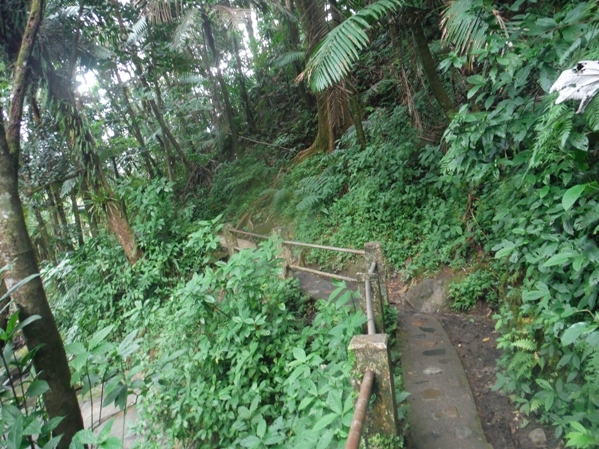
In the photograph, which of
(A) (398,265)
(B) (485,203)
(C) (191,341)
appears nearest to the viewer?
(C) (191,341)

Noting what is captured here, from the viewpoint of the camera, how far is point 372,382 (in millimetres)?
2105

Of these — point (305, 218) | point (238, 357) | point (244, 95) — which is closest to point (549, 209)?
point (238, 357)

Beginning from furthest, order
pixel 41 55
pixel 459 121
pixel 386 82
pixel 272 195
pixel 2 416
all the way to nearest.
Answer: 1. pixel 272 195
2. pixel 386 82
3. pixel 41 55
4. pixel 459 121
5. pixel 2 416

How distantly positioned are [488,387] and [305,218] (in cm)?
529

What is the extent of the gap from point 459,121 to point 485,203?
6.73 feet

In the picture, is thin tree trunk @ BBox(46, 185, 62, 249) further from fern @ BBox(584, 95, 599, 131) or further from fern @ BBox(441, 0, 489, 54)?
fern @ BBox(584, 95, 599, 131)

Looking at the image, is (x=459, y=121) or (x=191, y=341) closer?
(x=459, y=121)

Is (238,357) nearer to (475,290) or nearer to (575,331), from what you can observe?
(575,331)

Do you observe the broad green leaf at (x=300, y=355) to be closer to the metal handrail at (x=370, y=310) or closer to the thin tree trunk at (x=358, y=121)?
the metal handrail at (x=370, y=310)

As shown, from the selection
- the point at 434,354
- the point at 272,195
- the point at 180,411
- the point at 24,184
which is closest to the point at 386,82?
the point at 272,195

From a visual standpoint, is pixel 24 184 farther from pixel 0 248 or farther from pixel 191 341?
pixel 0 248

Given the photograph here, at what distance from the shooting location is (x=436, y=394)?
321 cm

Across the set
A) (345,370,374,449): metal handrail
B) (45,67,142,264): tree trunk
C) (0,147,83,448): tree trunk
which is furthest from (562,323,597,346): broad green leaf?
(45,67,142,264): tree trunk

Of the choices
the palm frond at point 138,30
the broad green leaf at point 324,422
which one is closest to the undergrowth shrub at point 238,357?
the broad green leaf at point 324,422
